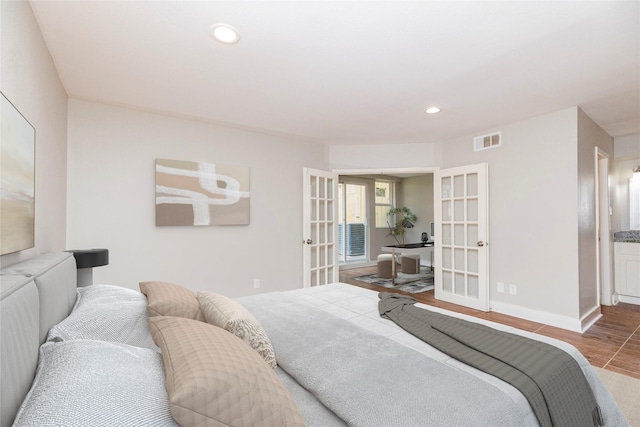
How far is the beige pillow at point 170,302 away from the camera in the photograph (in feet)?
4.77

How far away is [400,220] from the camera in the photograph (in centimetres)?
853

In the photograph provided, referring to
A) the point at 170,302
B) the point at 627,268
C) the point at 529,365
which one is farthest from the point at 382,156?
the point at 170,302

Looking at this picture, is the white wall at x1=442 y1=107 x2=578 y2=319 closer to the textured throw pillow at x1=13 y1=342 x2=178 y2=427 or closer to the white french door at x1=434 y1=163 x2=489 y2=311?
the white french door at x1=434 y1=163 x2=489 y2=311

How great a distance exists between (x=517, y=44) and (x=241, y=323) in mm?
2456

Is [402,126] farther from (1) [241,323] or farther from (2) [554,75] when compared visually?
(1) [241,323]

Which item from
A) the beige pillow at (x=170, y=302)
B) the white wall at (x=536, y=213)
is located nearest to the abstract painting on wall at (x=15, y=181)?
the beige pillow at (x=170, y=302)

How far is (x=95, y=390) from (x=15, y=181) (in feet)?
4.06

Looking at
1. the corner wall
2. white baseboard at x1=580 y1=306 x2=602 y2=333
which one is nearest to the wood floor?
white baseboard at x1=580 y1=306 x2=602 y2=333

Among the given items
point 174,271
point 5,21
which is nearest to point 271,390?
point 5,21

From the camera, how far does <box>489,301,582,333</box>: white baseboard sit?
336cm

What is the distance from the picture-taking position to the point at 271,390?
2.83 feet

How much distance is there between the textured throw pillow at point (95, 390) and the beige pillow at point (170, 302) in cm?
51

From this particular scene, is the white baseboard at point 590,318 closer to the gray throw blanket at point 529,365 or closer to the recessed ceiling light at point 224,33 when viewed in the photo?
the gray throw blanket at point 529,365

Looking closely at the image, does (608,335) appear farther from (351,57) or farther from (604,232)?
(351,57)
